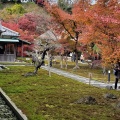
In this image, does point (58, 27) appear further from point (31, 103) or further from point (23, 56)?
point (31, 103)

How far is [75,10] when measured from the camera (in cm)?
3662

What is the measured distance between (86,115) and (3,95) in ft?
18.4

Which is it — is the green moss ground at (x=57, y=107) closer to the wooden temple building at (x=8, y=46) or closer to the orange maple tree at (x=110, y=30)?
the orange maple tree at (x=110, y=30)

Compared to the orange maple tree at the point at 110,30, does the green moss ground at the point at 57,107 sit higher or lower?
lower

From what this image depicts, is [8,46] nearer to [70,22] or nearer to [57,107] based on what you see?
[70,22]

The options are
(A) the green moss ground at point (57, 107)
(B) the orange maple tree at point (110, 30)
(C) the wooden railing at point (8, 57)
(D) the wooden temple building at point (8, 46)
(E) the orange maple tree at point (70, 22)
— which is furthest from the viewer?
(C) the wooden railing at point (8, 57)

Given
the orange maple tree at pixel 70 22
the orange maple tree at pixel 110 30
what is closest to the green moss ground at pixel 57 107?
the orange maple tree at pixel 110 30

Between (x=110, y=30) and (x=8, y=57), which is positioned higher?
(x=110, y=30)

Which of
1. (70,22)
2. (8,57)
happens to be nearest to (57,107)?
(70,22)

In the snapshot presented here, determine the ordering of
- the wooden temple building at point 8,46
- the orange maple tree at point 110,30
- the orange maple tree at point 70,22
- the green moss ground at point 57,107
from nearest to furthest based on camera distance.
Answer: the green moss ground at point 57,107
the orange maple tree at point 110,30
the orange maple tree at point 70,22
the wooden temple building at point 8,46

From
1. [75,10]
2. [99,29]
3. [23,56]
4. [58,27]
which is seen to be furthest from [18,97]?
[23,56]

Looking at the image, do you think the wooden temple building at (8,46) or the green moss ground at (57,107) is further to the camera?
the wooden temple building at (8,46)

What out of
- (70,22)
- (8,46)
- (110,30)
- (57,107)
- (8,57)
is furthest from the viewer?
(8,46)

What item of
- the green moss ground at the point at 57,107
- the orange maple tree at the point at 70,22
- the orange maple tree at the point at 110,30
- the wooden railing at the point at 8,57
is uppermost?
the orange maple tree at the point at 70,22
